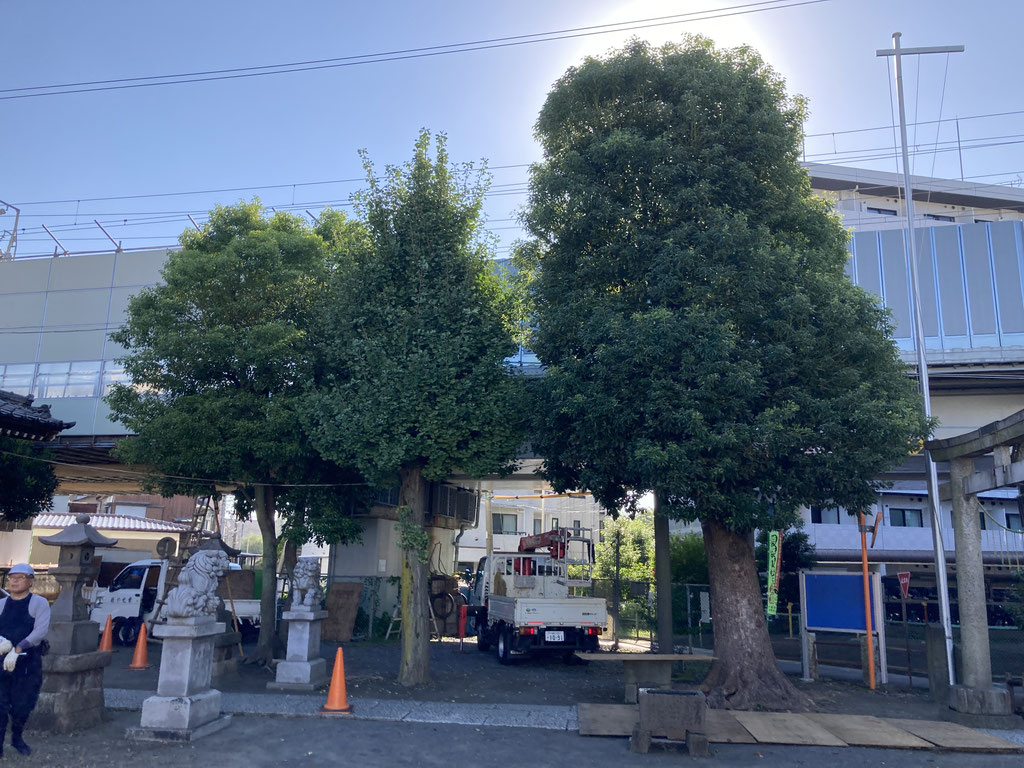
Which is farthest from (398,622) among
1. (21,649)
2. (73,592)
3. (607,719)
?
(21,649)

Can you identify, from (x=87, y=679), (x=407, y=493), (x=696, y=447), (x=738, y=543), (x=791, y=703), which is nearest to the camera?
(x=87, y=679)

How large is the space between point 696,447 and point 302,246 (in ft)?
31.7

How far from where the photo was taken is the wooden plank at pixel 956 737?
30.0ft

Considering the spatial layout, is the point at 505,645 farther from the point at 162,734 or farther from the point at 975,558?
the point at 975,558

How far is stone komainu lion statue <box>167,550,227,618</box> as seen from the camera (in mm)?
9297

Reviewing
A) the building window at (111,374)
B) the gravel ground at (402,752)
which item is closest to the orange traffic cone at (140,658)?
the gravel ground at (402,752)

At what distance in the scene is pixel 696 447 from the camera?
10.7 m

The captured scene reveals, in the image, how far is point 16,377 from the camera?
1273 inches

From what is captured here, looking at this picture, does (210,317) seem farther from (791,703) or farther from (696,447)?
(791,703)

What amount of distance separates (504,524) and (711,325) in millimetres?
42587

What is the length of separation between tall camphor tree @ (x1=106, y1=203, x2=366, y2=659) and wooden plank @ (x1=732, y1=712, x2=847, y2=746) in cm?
837

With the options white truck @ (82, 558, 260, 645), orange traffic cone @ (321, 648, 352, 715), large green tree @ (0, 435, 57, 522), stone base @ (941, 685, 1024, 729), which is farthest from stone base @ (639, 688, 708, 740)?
white truck @ (82, 558, 260, 645)

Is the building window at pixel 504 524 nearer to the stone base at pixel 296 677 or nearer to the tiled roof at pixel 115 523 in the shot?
the tiled roof at pixel 115 523

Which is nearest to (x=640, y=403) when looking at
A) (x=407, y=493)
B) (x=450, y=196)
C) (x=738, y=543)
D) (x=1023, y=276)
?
(x=738, y=543)
